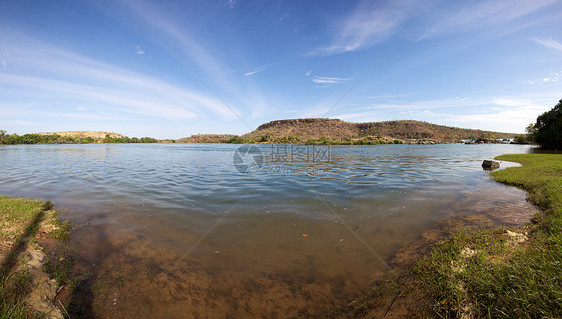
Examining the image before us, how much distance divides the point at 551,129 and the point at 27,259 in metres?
70.0

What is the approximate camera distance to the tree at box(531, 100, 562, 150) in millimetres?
40156

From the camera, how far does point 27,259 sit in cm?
436

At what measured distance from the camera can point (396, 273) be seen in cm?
452

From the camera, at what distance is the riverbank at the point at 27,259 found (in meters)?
2.97

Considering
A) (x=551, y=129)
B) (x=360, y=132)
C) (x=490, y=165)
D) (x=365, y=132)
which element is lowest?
(x=490, y=165)

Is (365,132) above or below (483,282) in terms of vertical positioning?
above

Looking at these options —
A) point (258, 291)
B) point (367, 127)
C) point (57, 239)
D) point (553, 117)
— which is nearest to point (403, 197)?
point (258, 291)

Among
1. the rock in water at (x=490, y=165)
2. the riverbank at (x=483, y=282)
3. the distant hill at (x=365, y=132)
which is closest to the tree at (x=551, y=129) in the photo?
the rock in water at (x=490, y=165)

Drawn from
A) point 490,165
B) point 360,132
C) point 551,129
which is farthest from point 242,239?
point 360,132

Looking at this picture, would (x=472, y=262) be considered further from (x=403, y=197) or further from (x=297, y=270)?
(x=403, y=197)

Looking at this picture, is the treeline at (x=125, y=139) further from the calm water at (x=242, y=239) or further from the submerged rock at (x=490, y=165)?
the submerged rock at (x=490, y=165)

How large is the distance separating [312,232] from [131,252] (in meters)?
4.97

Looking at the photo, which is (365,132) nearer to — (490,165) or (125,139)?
(490,165)

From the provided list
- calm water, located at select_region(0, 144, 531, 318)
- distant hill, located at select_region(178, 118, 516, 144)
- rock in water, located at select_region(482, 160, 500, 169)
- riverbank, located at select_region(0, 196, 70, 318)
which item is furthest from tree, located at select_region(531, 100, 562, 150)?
distant hill, located at select_region(178, 118, 516, 144)
